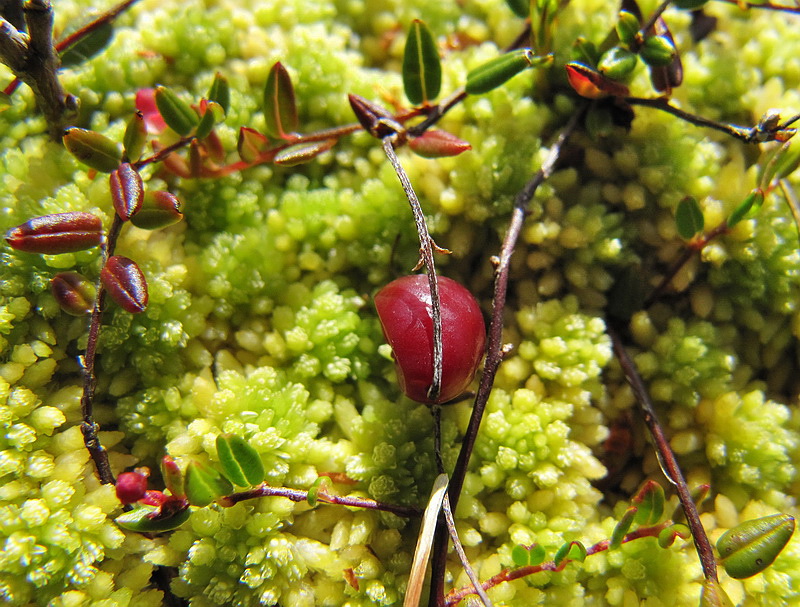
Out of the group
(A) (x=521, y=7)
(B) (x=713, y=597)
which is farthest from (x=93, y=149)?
(B) (x=713, y=597)

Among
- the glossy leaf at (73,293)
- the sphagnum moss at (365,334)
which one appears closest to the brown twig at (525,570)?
the sphagnum moss at (365,334)

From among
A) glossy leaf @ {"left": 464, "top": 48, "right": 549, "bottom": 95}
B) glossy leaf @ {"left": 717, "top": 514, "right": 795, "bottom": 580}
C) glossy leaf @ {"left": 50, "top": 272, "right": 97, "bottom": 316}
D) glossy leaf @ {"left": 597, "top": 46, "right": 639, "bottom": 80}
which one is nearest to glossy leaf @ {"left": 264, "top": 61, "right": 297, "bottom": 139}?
glossy leaf @ {"left": 464, "top": 48, "right": 549, "bottom": 95}

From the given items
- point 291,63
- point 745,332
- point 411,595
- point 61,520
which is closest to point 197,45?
point 291,63

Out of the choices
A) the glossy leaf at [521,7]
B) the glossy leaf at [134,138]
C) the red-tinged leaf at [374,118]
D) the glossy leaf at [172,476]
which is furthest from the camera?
the glossy leaf at [521,7]

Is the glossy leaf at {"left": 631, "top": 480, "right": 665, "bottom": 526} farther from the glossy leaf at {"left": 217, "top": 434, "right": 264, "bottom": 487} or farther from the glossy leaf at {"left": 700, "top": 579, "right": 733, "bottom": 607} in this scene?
the glossy leaf at {"left": 217, "top": 434, "right": 264, "bottom": 487}

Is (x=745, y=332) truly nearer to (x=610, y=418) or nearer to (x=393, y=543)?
(x=610, y=418)

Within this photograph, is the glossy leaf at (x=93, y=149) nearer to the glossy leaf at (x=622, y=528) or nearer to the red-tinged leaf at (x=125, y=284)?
the red-tinged leaf at (x=125, y=284)

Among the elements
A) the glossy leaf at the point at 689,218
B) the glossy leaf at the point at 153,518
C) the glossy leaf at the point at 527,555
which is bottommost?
the glossy leaf at the point at 527,555
